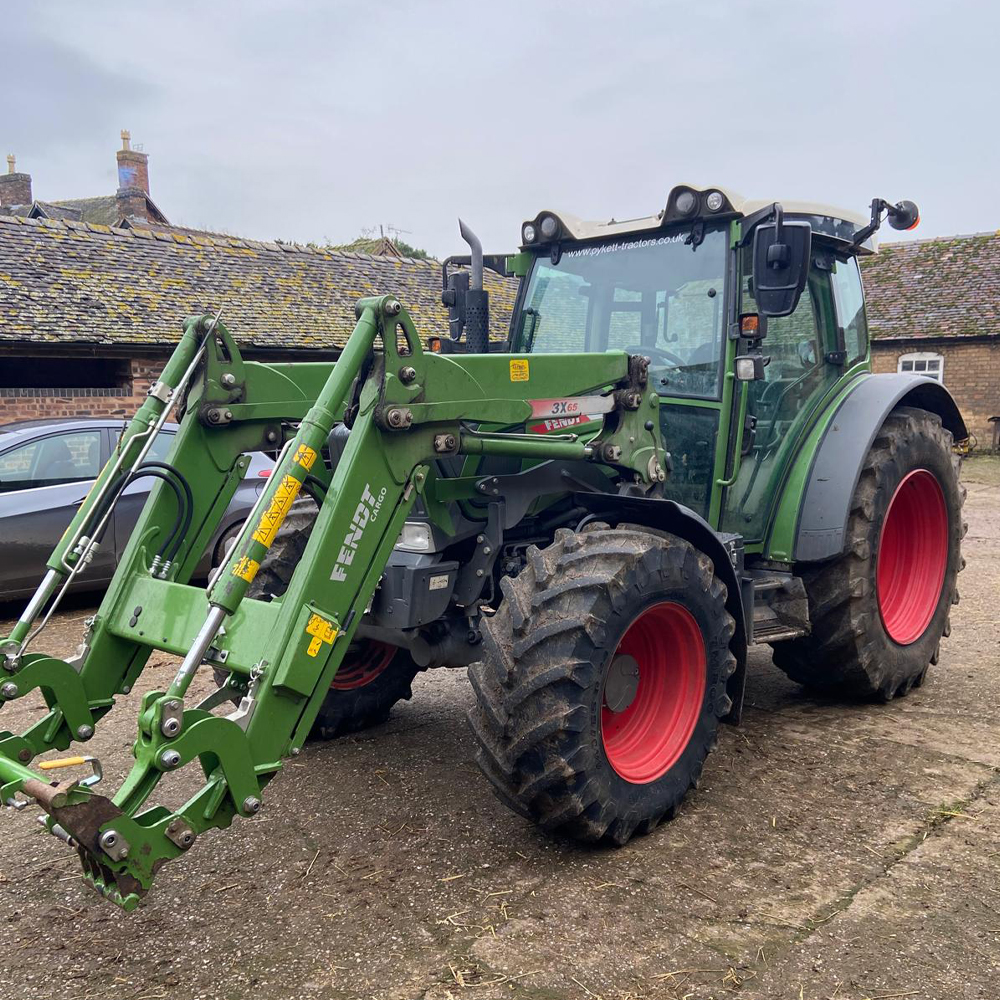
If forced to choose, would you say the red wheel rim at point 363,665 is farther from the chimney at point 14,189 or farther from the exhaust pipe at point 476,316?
the chimney at point 14,189

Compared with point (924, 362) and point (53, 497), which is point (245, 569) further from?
point (924, 362)

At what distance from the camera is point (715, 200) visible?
4.50 meters

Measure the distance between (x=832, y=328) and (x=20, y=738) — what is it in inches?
171

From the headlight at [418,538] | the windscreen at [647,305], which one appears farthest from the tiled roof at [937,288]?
the headlight at [418,538]

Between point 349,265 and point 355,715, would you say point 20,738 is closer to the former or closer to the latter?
point 355,715

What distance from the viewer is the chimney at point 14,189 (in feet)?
121

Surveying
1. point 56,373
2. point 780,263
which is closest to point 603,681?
point 780,263

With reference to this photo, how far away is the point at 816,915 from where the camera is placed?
3.21 m

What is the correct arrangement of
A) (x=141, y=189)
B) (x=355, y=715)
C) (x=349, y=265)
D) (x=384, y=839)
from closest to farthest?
(x=384, y=839)
(x=355, y=715)
(x=349, y=265)
(x=141, y=189)

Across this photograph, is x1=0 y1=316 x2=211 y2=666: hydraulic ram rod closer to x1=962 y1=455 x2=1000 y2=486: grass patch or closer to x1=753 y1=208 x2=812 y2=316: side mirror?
x1=753 y1=208 x2=812 y2=316: side mirror

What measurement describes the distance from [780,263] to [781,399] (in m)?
1.10

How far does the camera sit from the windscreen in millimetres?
4684

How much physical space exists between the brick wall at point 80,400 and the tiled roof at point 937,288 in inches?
668

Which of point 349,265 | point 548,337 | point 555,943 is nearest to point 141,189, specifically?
point 349,265
